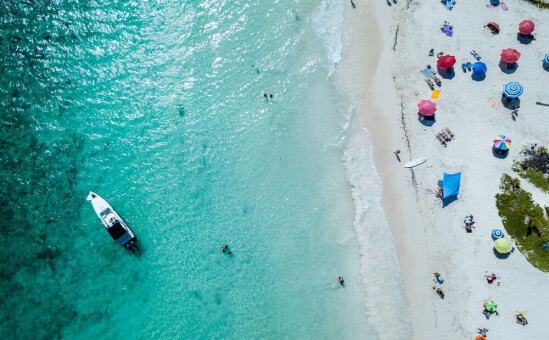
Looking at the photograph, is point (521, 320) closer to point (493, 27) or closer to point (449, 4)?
point (493, 27)

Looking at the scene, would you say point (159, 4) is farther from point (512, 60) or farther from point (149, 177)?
point (512, 60)

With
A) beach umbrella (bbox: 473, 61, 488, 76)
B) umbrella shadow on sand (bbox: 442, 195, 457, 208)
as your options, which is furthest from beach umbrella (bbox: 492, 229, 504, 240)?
beach umbrella (bbox: 473, 61, 488, 76)

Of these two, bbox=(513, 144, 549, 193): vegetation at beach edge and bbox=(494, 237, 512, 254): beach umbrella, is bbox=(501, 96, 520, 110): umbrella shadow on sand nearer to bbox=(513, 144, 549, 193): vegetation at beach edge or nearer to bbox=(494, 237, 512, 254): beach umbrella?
bbox=(513, 144, 549, 193): vegetation at beach edge

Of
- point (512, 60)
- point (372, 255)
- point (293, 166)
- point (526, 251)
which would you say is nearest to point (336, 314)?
point (372, 255)

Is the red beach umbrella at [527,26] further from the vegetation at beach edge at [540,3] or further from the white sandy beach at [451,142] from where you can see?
the vegetation at beach edge at [540,3]

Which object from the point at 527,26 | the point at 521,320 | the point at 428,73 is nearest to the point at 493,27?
the point at 527,26
